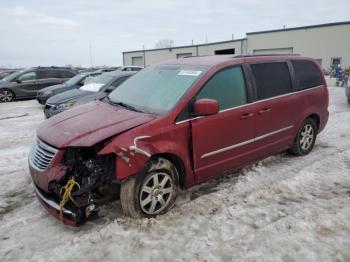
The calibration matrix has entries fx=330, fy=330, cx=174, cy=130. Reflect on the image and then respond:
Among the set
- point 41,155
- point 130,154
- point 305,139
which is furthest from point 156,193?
point 305,139

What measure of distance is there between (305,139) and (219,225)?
118 inches

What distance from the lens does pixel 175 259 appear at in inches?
118

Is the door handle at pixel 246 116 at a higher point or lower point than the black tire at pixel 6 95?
higher

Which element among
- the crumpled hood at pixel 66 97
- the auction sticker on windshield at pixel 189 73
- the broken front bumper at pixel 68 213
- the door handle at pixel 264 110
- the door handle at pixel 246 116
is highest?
the auction sticker on windshield at pixel 189 73

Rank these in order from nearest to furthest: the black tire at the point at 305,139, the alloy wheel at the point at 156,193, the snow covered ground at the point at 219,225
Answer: the snow covered ground at the point at 219,225, the alloy wheel at the point at 156,193, the black tire at the point at 305,139

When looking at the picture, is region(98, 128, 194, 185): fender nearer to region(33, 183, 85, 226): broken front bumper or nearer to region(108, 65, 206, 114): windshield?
region(108, 65, 206, 114): windshield

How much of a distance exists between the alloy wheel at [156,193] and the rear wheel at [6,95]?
1433cm

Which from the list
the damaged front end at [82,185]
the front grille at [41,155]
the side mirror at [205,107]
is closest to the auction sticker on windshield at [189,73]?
the side mirror at [205,107]

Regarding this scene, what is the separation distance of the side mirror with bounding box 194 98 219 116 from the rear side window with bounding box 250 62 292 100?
117 centimetres

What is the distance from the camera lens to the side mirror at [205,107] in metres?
3.76

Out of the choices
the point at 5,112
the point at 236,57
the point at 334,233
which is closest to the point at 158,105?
the point at 236,57

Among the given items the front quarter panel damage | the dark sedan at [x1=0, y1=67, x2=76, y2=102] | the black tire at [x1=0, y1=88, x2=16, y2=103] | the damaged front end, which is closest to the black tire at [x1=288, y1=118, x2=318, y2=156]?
the front quarter panel damage

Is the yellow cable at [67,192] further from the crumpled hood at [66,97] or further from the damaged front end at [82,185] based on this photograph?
the crumpled hood at [66,97]

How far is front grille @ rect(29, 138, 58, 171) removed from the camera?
351 centimetres
